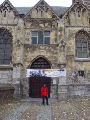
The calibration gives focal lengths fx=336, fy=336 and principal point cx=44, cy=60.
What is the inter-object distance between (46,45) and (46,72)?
3.01 m

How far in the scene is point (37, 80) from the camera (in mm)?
35031

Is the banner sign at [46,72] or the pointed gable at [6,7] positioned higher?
the pointed gable at [6,7]

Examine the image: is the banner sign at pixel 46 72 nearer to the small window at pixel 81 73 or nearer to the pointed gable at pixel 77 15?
the small window at pixel 81 73

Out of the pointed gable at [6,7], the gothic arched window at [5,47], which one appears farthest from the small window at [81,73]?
A: the pointed gable at [6,7]

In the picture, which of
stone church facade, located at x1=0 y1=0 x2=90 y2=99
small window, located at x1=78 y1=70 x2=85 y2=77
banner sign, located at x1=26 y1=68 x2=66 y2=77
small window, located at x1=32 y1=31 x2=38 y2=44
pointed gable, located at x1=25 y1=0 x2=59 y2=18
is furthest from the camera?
pointed gable, located at x1=25 y1=0 x2=59 y2=18

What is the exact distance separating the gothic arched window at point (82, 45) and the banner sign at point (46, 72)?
2.87m

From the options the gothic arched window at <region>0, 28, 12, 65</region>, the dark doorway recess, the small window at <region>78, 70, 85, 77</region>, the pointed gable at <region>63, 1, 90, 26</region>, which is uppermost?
the pointed gable at <region>63, 1, 90, 26</region>

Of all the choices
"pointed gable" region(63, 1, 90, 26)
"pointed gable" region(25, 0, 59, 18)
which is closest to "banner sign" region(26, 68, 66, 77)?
"pointed gable" region(63, 1, 90, 26)

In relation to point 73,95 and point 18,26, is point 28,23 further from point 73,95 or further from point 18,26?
point 73,95

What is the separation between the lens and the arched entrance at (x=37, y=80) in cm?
3472

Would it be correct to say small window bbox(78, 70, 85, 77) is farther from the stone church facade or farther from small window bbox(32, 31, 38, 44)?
small window bbox(32, 31, 38, 44)

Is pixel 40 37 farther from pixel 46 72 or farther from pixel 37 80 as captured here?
pixel 37 80

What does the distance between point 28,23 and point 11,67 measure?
493 centimetres

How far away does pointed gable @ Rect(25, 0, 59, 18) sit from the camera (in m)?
35.2
